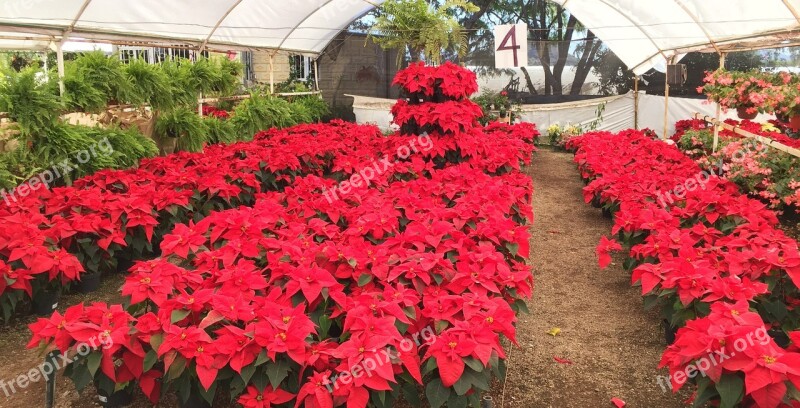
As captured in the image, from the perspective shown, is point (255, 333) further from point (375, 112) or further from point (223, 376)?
point (375, 112)

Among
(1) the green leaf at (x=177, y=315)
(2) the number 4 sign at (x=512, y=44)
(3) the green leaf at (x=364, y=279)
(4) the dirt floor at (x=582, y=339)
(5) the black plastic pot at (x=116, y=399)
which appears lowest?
(4) the dirt floor at (x=582, y=339)

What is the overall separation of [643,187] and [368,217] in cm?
290

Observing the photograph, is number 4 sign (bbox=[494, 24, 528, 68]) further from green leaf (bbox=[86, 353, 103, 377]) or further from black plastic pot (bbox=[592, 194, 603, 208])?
green leaf (bbox=[86, 353, 103, 377])

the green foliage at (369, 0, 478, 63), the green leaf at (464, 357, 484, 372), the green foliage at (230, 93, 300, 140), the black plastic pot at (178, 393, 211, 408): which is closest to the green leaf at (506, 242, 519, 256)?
the green leaf at (464, 357, 484, 372)

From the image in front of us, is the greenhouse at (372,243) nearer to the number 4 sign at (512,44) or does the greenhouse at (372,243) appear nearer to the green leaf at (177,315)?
the green leaf at (177,315)

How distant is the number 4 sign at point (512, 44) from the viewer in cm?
1005

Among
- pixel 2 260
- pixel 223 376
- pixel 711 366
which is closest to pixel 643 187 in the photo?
pixel 711 366

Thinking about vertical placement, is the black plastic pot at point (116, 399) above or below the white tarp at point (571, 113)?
below

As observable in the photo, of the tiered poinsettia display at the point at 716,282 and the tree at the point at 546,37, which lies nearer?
the tiered poinsettia display at the point at 716,282

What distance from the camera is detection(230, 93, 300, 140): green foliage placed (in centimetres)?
892

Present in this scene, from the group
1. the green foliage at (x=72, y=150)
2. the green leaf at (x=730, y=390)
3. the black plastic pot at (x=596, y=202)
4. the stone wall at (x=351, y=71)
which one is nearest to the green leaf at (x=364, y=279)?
the green leaf at (x=730, y=390)

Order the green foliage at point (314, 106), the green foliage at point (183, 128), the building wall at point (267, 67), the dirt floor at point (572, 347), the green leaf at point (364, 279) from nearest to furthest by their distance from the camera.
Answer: the green leaf at point (364, 279), the dirt floor at point (572, 347), the green foliage at point (183, 128), the green foliage at point (314, 106), the building wall at point (267, 67)

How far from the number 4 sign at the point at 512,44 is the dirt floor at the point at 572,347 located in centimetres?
542

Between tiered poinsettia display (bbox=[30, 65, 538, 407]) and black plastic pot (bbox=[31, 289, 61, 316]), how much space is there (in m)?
1.09
